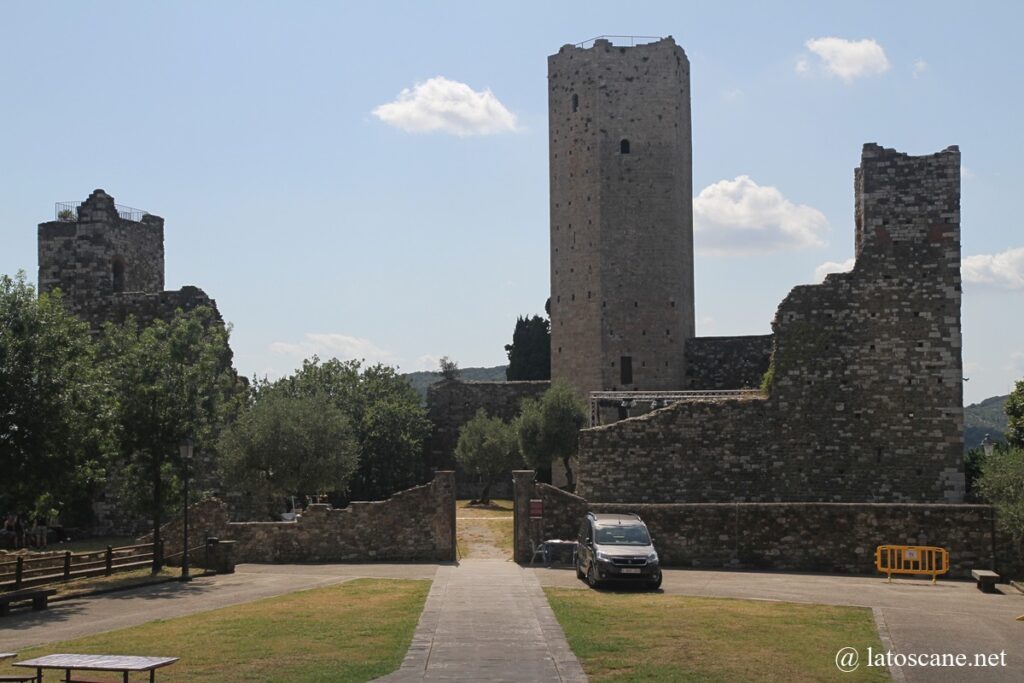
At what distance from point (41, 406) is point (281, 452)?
1160 cm

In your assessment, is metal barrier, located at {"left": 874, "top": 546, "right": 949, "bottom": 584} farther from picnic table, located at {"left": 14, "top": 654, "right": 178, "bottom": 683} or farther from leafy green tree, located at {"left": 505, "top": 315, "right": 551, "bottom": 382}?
leafy green tree, located at {"left": 505, "top": 315, "right": 551, "bottom": 382}

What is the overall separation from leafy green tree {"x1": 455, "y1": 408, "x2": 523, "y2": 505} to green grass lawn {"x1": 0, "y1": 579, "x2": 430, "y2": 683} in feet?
80.1

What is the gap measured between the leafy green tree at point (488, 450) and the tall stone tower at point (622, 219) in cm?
392

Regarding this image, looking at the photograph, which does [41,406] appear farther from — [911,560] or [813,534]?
[911,560]

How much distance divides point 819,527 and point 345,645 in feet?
47.1

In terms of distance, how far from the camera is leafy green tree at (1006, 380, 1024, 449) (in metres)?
34.5

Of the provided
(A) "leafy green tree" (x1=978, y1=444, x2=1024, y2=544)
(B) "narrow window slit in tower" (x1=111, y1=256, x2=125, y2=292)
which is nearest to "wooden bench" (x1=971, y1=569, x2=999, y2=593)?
(A) "leafy green tree" (x1=978, y1=444, x2=1024, y2=544)

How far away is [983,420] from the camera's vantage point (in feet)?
525

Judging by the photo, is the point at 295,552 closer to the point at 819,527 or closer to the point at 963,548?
the point at 819,527

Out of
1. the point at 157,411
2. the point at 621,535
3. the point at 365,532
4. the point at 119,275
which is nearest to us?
the point at 621,535

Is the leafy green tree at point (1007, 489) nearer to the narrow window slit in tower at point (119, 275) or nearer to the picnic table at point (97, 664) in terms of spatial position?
the picnic table at point (97, 664)

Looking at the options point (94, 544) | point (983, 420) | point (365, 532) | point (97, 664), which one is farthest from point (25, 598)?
point (983, 420)

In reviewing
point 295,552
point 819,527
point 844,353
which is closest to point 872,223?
point 844,353

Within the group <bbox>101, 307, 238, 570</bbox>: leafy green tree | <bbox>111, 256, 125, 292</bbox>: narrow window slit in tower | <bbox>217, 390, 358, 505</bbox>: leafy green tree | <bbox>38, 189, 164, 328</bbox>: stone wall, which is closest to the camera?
<bbox>101, 307, 238, 570</bbox>: leafy green tree
